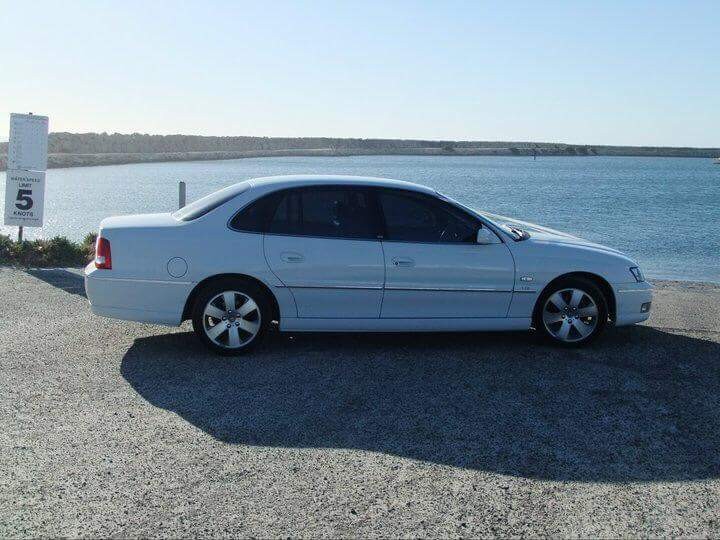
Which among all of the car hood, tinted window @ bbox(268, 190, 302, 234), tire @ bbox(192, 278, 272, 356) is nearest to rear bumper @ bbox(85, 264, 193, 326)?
tire @ bbox(192, 278, 272, 356)

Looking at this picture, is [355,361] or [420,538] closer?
[420,538]

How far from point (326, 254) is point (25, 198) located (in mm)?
7598

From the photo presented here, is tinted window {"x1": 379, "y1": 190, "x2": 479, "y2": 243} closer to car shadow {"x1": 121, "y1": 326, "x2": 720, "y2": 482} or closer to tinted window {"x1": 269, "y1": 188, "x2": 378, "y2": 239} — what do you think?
tinted window {"x1": 269, "y1": 188, "x2": 378, "y2": 239}

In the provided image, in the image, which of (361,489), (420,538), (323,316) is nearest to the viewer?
(420,538)

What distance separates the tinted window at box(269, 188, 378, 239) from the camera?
25.1 feet

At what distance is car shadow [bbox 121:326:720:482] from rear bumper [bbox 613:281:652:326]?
293mm

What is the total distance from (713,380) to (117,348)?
5.16m

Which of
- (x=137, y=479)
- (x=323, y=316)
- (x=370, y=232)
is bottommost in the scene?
(x=137, y=479)

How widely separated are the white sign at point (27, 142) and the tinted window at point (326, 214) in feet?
22.9

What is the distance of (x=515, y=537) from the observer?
14.1 feet

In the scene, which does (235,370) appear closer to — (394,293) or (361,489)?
(394,293)

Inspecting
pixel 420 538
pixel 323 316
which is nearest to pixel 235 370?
pixel 323 316

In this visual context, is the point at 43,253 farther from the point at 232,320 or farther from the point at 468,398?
the point at 468,398

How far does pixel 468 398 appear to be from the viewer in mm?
6543
